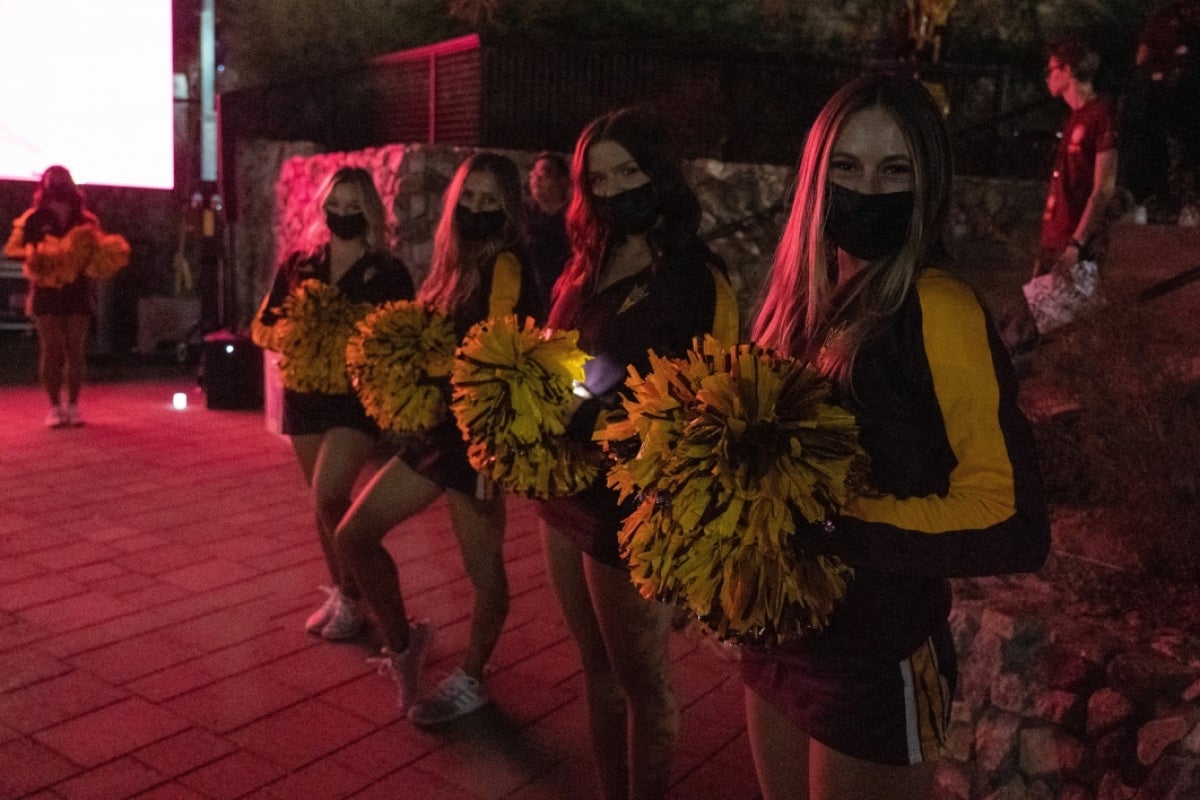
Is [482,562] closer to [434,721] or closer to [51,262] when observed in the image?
[434,721]

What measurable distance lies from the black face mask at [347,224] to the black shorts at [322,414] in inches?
24.1

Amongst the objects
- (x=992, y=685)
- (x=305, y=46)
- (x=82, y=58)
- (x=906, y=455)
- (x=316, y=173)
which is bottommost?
(x=992, y=685)

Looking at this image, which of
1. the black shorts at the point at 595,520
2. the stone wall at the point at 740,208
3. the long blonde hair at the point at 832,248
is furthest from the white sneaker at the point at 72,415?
the long blonde hair at the point at 832,248

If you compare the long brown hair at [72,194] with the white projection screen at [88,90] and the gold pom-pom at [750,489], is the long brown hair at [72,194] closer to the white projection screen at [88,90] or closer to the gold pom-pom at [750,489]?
the white projection screen at [88,90]

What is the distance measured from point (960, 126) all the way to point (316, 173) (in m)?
6.40

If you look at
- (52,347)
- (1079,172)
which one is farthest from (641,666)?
(52,347)

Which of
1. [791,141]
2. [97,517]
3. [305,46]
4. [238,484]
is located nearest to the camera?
[97,517]

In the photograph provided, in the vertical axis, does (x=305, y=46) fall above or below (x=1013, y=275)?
above

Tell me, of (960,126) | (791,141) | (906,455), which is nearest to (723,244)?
(791,141)

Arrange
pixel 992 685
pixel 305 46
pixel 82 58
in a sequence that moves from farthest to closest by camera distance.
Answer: pixel 305 46, pixel 82 58, pixel 992 685

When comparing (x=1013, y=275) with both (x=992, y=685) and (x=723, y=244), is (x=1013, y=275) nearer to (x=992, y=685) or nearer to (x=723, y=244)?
(x=723, y=244)

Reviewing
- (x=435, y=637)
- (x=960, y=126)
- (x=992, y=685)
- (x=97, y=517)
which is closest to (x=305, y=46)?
(x=960, y=126)

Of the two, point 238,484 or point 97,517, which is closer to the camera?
point 97,517

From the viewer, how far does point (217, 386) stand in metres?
9.73
